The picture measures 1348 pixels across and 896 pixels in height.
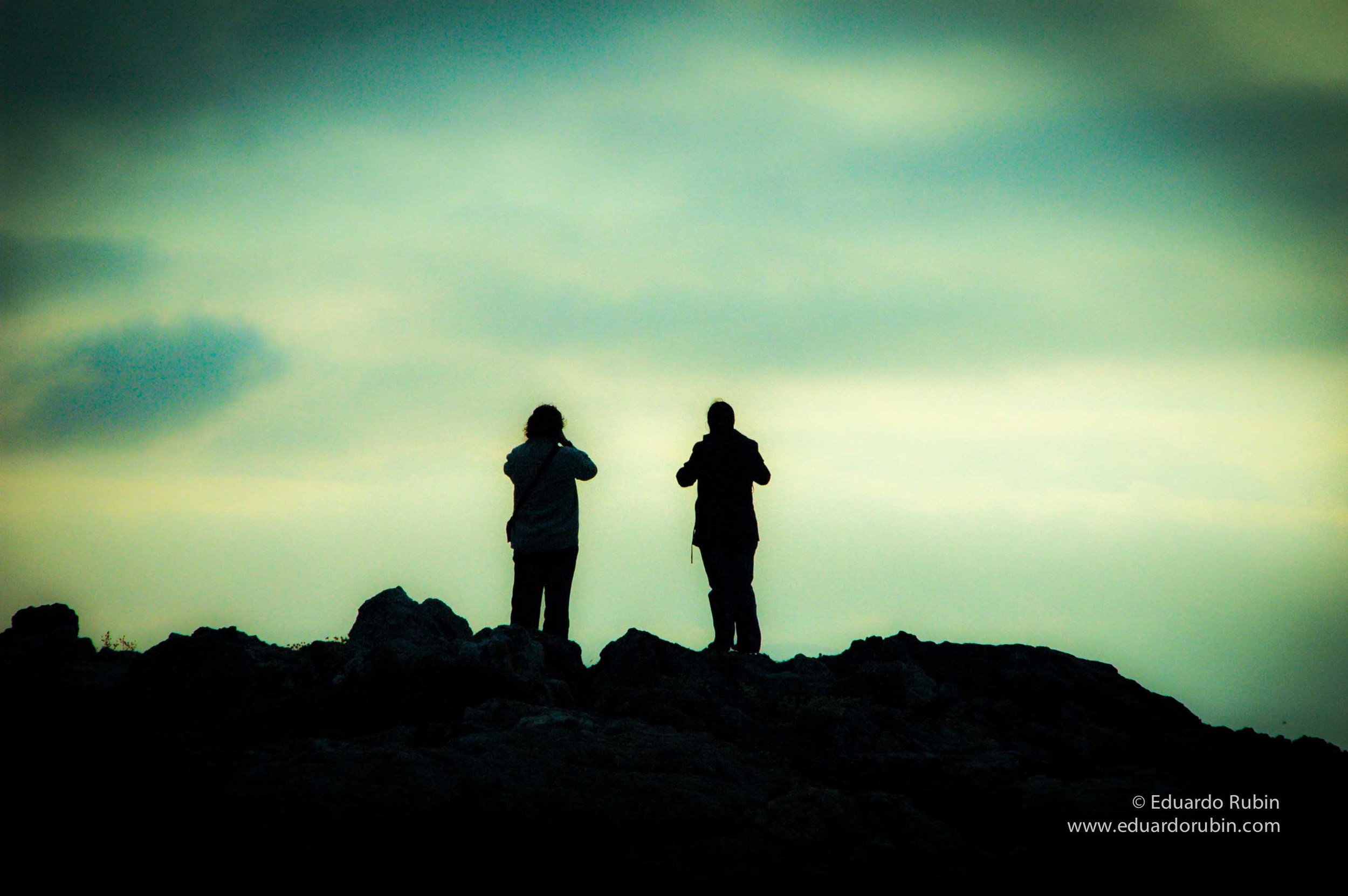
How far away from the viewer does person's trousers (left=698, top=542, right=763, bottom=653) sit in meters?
12.8

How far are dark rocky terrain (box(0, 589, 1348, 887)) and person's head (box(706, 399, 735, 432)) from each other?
2827mm

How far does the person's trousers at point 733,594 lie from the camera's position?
1277 cm

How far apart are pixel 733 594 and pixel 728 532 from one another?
0.73 metres

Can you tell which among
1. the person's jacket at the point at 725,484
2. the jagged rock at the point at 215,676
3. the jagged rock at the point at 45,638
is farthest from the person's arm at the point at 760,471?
the jagged rock at the point at 45,638

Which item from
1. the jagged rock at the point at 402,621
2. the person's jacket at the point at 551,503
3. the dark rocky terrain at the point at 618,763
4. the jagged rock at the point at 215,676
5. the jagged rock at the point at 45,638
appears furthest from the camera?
the person's jacket at the point at 551,503

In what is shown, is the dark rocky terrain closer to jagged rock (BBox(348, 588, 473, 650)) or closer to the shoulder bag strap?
jagged rock (BBox(348, 588, 473, 650))

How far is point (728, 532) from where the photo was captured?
12.7 metres

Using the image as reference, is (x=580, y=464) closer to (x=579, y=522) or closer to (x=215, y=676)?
(x=579, y=522)

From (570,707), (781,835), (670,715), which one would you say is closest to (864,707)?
(670,715)

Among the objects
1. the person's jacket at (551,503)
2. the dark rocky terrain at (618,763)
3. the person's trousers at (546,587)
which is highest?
the person's jacket at (551,503)

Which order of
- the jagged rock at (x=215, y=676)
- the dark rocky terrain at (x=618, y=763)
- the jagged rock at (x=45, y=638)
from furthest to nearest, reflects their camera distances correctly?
the jagged rock at (x=45, y=638), the jagged rock at (x=215, y=676), the dark rocky terrain at (x=618, y=763)

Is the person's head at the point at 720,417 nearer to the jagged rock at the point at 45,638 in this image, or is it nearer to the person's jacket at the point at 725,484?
the person's jacket at the point at 725,484

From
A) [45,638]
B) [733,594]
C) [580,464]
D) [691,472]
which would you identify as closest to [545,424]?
[580,464]

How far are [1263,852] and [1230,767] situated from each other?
1707mm
